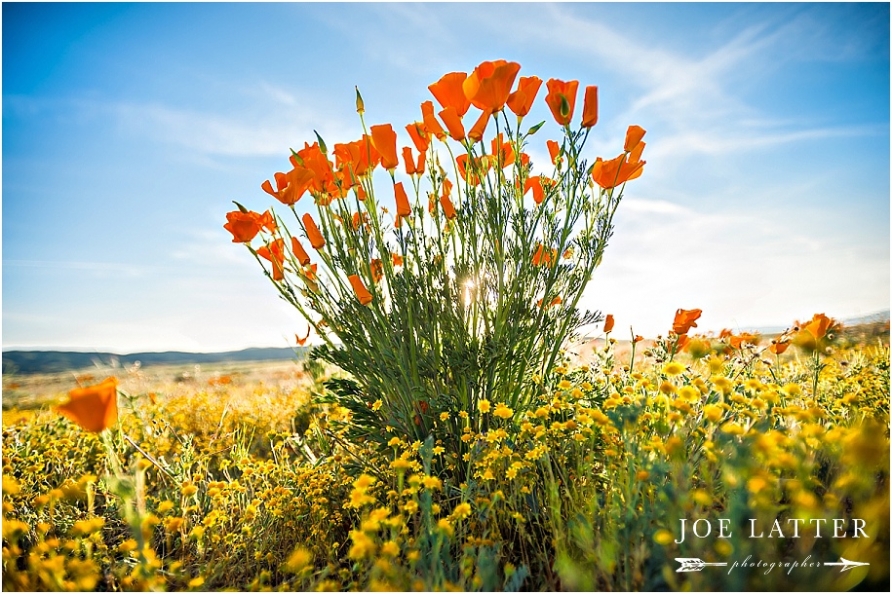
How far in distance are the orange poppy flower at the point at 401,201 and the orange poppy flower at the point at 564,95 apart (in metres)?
0.73

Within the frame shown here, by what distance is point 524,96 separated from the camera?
216cm

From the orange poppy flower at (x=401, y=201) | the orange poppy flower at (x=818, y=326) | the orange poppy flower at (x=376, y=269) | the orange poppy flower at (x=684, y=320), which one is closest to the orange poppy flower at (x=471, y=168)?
the orange poppy flower at (x=401, y=201)

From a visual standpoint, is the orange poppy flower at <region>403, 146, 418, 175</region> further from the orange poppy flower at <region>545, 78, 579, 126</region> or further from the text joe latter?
the text joe latter

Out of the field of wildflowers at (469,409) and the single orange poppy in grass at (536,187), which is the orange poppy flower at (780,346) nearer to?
the field of wildflowers at (469,409)

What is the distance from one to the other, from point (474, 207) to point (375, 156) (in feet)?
1.67

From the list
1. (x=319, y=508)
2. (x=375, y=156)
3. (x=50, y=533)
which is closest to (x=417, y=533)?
(x=319, y=508)

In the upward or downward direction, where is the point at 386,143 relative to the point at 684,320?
upward

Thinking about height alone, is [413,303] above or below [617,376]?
above

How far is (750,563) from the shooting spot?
4.92ft

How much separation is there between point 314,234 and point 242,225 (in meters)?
0.31

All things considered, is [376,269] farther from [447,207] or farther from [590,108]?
[590,108]

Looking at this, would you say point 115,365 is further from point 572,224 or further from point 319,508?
point 572,224

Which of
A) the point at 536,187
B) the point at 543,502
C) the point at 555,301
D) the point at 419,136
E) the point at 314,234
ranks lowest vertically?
the point at 543,502

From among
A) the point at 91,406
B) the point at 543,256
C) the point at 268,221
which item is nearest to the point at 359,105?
the point at 268,221
